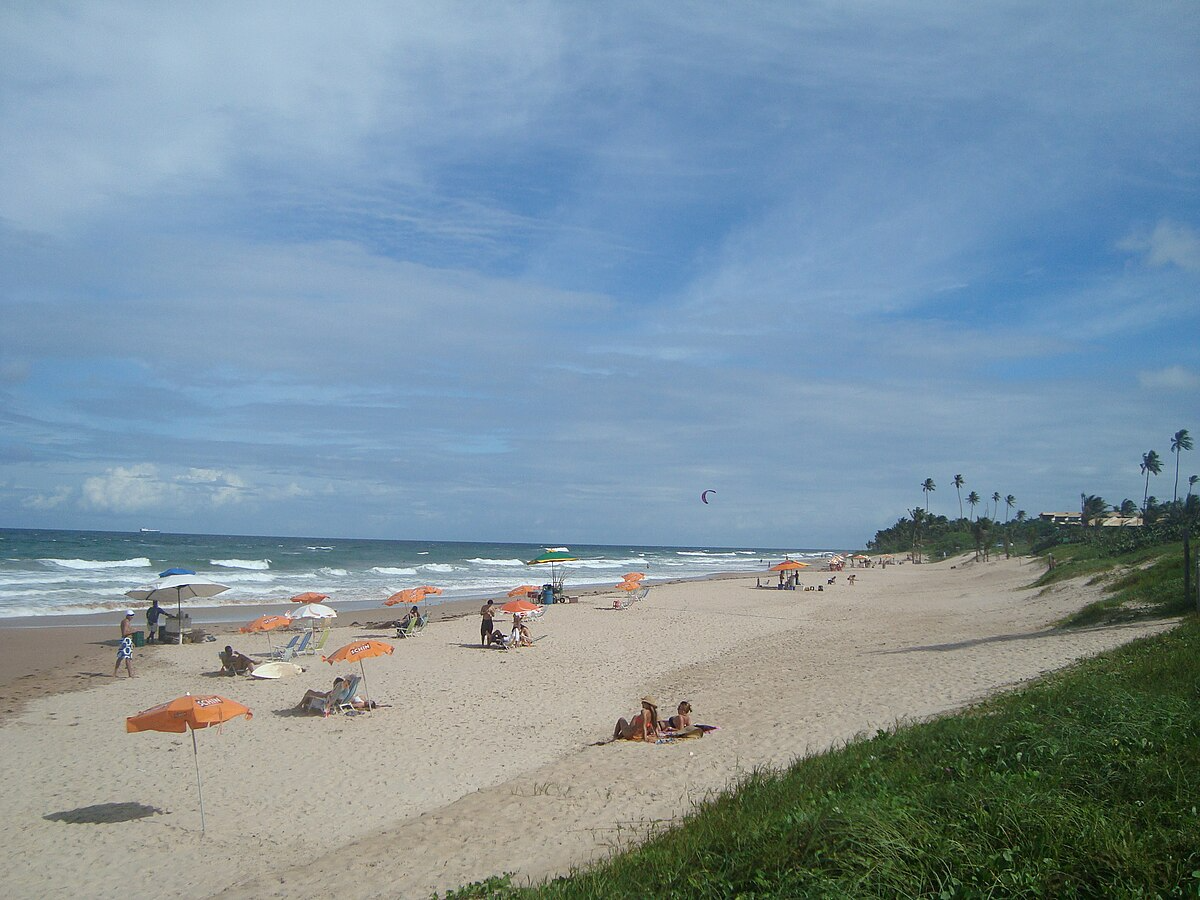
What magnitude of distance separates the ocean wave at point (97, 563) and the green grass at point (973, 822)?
54.0 meters

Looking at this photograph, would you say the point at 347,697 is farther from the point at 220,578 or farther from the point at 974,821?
the point at 220,578

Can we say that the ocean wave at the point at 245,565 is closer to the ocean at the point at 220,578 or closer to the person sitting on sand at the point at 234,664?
the ocean at the point at 220,578

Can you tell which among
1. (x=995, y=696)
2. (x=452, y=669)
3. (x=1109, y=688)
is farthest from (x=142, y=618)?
(x=1109, y=688)

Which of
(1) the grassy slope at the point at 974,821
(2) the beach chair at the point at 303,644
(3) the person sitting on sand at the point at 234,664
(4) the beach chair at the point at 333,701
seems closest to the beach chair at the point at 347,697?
(4) the beach chair at the point at 333,701

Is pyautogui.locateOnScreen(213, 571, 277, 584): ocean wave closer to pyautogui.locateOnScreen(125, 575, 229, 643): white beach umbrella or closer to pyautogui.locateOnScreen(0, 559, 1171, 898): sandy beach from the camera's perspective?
pyautogui.locateOnScreen(125, 575, 229, 643): white beach umbrella

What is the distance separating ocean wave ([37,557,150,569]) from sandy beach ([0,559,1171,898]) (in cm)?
3298

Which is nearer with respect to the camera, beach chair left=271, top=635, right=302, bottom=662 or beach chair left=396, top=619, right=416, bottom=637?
beach chair left=271, top=635, right=302, bottom=662

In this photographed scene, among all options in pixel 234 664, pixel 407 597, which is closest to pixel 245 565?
pixel 407 597

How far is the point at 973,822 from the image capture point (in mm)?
4211

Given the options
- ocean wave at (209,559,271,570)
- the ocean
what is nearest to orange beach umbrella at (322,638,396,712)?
the ocean

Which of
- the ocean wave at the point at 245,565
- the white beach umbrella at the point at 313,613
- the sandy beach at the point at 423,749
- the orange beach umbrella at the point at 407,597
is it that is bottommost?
the sandy beach at the point at 423,749

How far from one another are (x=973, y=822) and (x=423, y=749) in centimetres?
874

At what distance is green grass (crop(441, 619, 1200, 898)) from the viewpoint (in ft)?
12.2

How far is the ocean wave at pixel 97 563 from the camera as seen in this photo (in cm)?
5016
